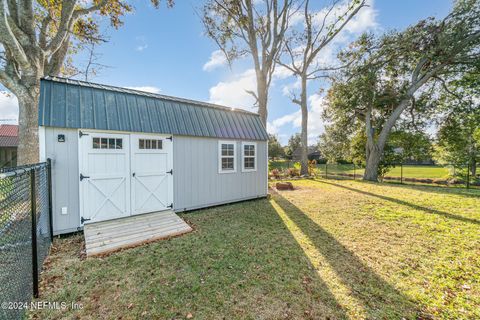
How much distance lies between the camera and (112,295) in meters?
2.36

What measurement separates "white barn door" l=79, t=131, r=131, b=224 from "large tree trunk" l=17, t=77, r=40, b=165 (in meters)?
3.11

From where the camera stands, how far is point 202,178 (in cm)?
591

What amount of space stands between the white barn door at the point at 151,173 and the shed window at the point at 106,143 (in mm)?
293

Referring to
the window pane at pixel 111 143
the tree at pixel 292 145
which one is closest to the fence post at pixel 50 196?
the window pane at pixel 111 143

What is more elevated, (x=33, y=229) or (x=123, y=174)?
(x=123, y=174)

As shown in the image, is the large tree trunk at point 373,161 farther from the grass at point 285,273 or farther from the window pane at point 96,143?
the window pane at point 96,143

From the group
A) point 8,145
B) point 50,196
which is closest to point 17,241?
point 50,196

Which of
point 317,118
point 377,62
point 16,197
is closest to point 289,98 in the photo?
point 317,118

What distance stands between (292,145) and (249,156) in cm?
3792

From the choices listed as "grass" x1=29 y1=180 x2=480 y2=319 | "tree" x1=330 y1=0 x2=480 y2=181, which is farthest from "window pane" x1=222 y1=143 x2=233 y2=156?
A: "tree" x1=330 y1=0 x2=480 y2=181

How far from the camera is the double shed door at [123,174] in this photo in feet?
13.8

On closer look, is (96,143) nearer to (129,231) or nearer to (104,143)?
(104,143)

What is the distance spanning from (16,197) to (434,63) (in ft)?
54.5

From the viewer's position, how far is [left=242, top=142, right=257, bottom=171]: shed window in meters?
6.89
